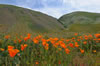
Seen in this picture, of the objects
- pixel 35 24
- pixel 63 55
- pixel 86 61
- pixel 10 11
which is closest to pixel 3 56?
pixel 63 55

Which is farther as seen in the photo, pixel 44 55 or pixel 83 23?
pixel 83 23

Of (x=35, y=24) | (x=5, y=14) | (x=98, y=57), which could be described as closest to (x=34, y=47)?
(x=98, y=57)

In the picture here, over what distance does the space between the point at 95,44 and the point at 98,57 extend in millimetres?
915

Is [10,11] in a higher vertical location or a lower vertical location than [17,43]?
higher

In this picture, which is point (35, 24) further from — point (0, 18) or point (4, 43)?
point (4, 43)

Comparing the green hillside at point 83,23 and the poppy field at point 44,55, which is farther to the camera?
the green hillside at point 83,23

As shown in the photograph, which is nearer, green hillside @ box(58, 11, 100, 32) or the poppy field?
the poppy field

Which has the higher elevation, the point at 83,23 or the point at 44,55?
the point at 83,23

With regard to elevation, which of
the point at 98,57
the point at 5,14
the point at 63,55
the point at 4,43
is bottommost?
the point at 98,57

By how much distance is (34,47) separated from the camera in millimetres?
3518

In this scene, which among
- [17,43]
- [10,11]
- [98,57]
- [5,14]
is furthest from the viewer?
[10,11]

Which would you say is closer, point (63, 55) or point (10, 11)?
point (63, 55)

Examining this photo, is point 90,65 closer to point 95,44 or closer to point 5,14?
point 95,44

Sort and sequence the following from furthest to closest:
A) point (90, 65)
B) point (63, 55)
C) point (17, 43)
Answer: point (17, 43) < point (63, 55) < point (90, 65)
